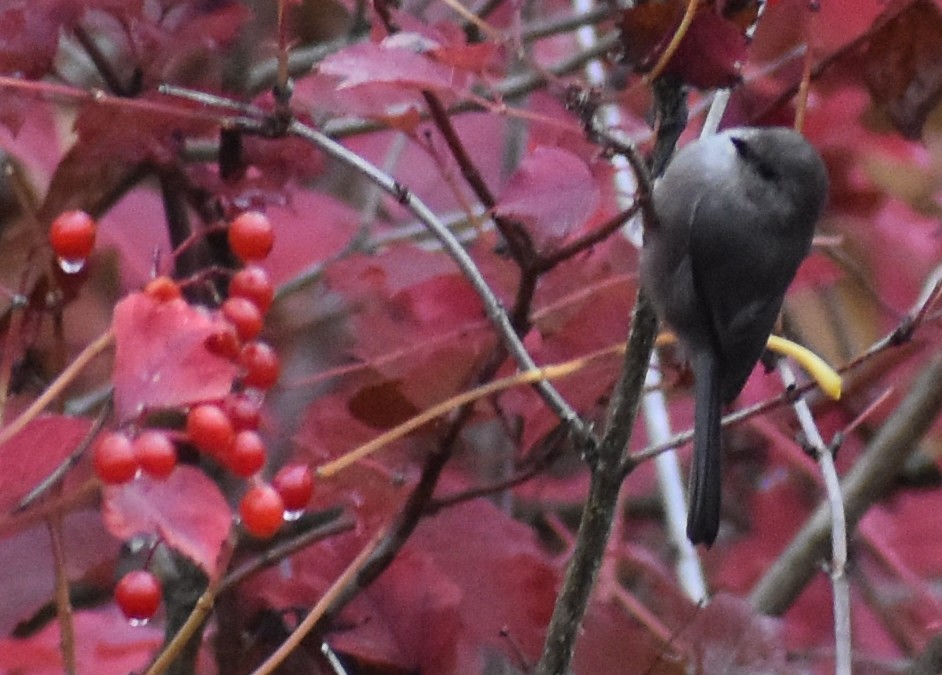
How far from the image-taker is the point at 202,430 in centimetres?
63

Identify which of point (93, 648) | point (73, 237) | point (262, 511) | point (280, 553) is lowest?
point (93, 648)

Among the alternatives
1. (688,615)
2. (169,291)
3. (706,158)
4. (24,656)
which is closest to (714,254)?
(706,158)

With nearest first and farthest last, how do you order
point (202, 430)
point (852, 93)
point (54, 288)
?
1. point (202, 430)
2. point (54, 288)
3. point (852, 93)

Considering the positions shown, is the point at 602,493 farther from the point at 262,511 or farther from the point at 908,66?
the point at 908,66

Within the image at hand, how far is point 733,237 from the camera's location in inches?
36.5

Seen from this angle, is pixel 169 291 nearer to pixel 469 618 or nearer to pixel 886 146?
pixel 469 618

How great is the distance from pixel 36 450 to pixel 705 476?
1.31ft

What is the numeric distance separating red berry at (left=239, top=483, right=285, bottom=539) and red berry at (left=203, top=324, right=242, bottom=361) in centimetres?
8

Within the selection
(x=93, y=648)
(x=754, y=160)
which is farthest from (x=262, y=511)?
(x=754, y=160)

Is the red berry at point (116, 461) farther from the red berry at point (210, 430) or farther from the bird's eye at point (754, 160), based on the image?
the bird's eye at point (754, 160)

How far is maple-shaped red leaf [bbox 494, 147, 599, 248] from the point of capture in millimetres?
655

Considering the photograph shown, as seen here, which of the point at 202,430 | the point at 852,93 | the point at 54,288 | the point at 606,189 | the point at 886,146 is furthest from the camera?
the point at 886,146

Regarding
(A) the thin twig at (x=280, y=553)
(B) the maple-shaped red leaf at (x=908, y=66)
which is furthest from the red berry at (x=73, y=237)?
(B) the maple-shaped red leaf at (x=908, y=66)

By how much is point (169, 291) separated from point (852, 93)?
71 centimetres
